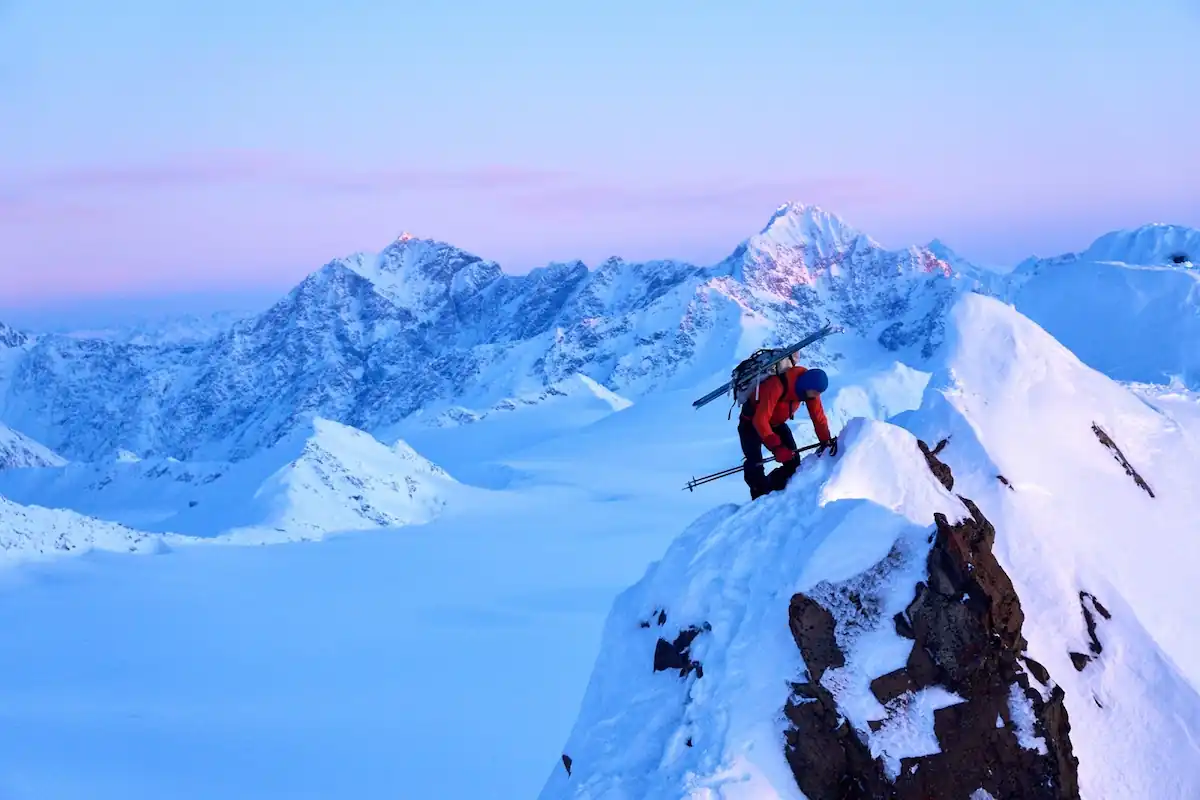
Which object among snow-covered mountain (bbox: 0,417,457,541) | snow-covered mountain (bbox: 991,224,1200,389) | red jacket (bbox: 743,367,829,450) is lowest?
snow-covered mountain (bbox: 0,417,457,541)

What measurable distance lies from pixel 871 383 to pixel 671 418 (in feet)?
50.7

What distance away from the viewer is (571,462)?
7188 cm

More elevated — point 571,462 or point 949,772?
point 949,772

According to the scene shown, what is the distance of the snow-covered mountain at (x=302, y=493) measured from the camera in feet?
159

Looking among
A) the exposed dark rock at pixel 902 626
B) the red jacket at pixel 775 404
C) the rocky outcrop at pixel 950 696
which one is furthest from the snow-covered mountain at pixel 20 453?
the exposed dark rock at pixel 902 626

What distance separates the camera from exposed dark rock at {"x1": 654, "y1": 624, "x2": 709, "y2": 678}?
8.79m

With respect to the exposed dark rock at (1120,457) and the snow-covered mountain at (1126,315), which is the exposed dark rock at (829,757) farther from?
the snow-covered mountain at (1126,315)

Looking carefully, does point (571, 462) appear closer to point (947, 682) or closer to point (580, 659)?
point (580, 659)

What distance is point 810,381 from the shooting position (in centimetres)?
971

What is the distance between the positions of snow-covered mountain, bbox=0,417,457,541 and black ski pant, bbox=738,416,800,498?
123 feet

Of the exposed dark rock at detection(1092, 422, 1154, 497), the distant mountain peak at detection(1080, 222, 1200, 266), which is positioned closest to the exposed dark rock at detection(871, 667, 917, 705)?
the exposed dark rock at detection(1092, 422, 1154, 497)

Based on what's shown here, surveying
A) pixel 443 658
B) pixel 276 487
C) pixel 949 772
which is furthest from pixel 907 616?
pixel 276 487

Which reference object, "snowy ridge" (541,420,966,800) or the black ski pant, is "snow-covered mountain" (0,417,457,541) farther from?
"snowy ridge" (541,420,966,800)

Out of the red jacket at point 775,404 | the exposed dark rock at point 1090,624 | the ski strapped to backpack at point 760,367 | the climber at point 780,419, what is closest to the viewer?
the exposed dark rock at point 1090,624
